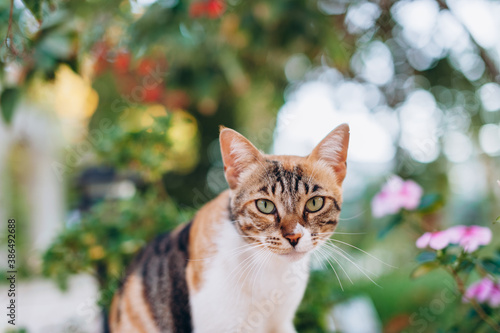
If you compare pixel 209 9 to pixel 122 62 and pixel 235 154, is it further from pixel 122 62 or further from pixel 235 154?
pixel 235 154

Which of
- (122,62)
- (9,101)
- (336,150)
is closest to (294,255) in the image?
(336,150)

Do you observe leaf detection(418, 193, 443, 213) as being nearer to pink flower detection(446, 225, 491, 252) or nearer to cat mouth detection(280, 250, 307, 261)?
pink flower detection(446, 225, 491, 252)

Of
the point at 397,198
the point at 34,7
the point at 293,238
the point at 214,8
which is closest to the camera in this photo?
the point at 293,238

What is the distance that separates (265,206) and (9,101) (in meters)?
0.98

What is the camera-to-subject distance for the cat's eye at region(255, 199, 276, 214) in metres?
0.86

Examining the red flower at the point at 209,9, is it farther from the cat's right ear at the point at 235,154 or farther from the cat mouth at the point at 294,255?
the cat mouth at the point at 294,255

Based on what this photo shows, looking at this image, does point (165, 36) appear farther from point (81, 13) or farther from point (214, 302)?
point (214, 302)

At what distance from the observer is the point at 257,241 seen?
2.84 ft

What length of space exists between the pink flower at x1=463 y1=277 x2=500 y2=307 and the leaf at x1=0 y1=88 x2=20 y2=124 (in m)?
1.68

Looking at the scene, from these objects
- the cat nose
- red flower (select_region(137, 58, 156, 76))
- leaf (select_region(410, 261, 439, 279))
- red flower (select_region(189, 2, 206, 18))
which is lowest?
leaf (select_region(410, 261, 439, 279))

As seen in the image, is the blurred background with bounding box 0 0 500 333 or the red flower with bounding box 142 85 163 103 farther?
the red flower with bounding box 142 85 163 103

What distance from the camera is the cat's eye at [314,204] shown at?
844mm

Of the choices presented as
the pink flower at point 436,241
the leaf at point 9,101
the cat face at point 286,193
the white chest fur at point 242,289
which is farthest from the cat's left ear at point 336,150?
the leaf at point 9,101

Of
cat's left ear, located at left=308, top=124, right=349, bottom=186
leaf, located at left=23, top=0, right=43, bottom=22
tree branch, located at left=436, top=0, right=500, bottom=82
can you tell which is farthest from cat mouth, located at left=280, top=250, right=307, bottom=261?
tree branch, located at left=436, top=0, right=500, bottom=82
